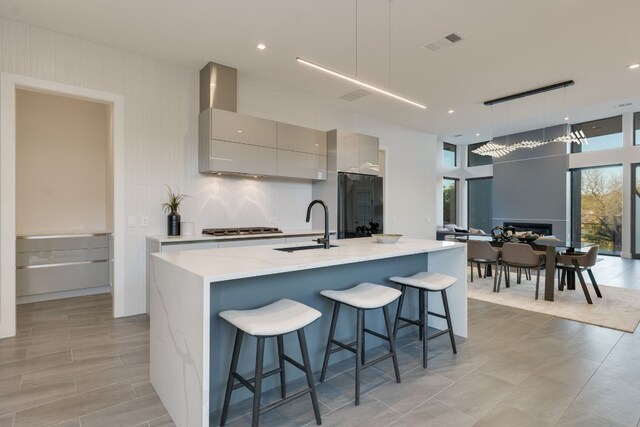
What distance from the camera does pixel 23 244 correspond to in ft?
13.4

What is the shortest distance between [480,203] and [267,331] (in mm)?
10812

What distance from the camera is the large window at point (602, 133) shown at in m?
7.91

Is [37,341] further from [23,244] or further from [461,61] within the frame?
[461,61]

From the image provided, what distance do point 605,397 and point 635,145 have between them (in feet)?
26.9

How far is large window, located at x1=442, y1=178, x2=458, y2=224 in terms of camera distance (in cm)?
1077

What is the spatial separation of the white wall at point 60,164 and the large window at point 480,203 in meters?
10.1

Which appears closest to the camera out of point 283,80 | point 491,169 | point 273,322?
point 273,322

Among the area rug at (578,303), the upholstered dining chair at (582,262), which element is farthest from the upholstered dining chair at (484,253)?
the upholstered dining chair at (582,262)

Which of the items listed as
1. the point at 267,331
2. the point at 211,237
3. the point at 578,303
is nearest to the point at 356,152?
the point at 211,237

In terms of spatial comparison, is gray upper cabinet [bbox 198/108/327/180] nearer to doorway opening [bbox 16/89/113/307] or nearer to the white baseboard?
doorway opening [bbox 16/89/113/307]

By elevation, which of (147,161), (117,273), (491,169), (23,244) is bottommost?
(117,273)

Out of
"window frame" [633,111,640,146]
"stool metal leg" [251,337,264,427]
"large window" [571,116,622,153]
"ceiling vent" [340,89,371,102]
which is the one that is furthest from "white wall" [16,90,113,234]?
"window frame" [633,111,640,146]

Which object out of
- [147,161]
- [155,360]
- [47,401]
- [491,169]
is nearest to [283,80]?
[147,161]

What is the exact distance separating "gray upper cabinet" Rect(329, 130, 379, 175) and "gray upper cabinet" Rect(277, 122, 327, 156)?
0.22 metres
